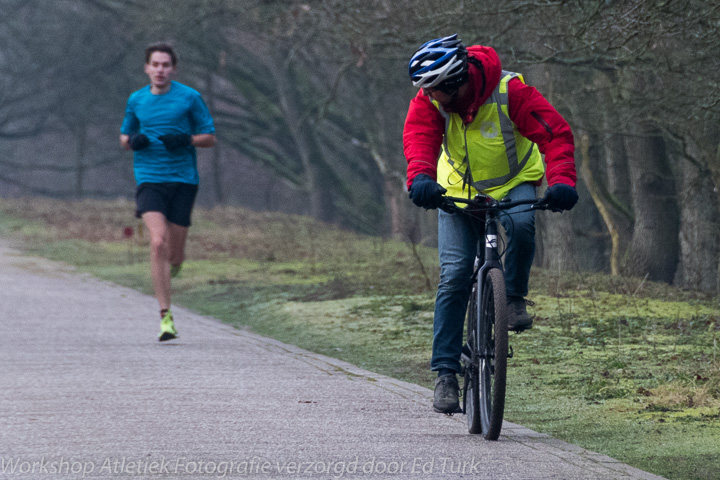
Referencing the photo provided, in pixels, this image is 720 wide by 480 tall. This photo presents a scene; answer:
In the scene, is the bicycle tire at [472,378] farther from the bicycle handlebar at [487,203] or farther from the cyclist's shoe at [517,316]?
the bicycle handlebar at [487,203]

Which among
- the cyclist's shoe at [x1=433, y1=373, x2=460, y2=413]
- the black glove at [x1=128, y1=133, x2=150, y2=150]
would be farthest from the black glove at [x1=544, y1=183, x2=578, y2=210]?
the black glove at [x1=128, y1=133, x2=150, y2=150]

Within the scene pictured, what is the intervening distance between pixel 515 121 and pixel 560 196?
0.50 m

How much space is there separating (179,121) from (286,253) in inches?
421

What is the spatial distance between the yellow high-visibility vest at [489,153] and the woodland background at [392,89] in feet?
14.3

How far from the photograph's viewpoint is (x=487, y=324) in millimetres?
5297

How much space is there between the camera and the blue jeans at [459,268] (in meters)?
5.48

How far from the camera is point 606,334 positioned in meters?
8.97

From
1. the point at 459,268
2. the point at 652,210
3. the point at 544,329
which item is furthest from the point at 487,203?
the point at 652,210

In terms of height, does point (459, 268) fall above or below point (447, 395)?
above

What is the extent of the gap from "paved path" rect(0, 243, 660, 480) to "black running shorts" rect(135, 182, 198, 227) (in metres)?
1.01

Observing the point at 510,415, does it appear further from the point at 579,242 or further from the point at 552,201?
the point at 579,242

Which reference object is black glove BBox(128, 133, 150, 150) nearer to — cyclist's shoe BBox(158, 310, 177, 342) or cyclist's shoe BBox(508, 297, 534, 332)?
cyclist's shoe BBox(158, 310, 177, 342)

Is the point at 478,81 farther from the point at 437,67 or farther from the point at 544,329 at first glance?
the point at 544,329

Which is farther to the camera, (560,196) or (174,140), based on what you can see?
(174,140)
